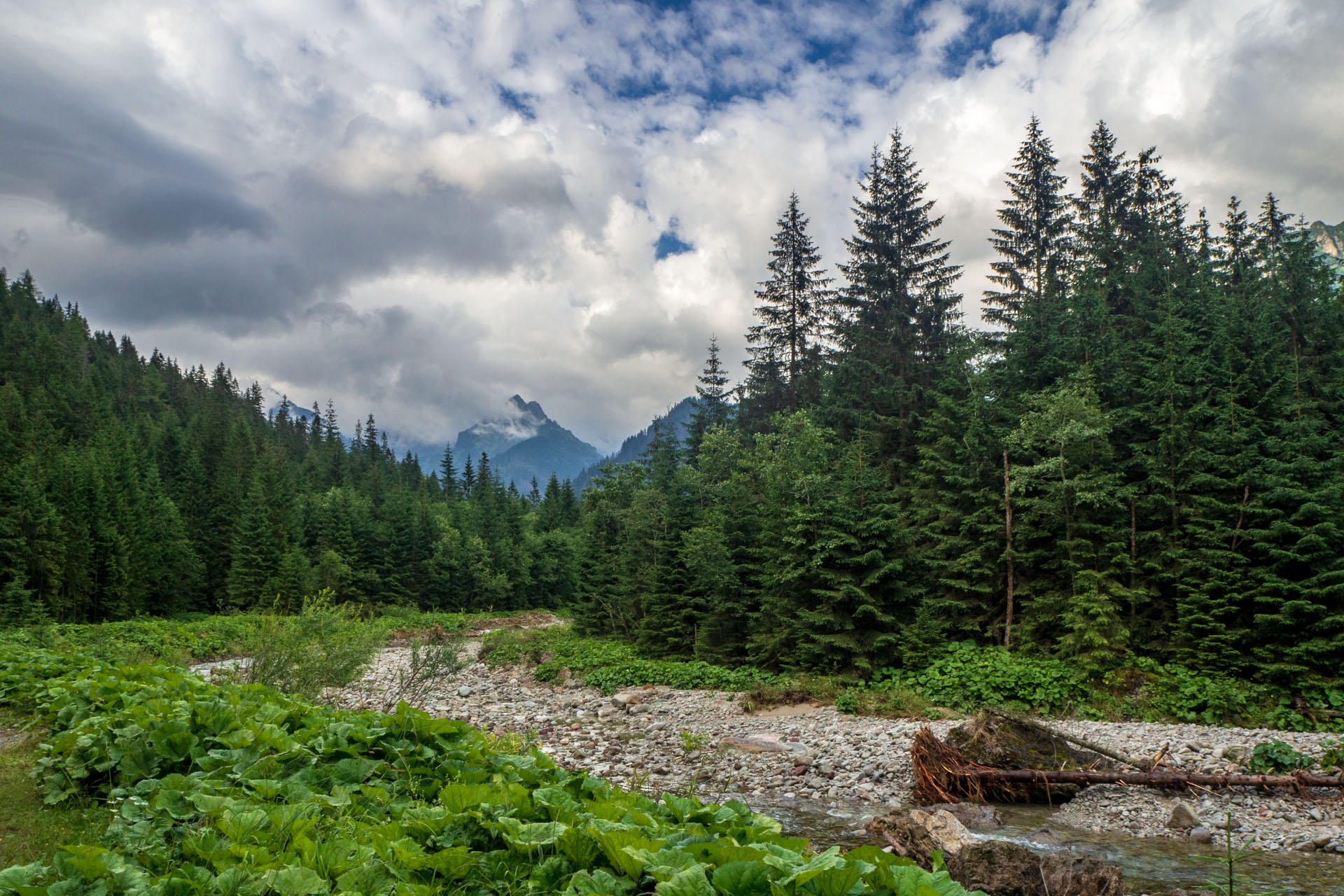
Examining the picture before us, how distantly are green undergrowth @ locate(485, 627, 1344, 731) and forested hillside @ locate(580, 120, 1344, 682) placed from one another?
20.9 inches

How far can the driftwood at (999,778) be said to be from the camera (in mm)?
9523

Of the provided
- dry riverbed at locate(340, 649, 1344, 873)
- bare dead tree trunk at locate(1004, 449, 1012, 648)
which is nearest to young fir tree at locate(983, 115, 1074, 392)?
bare dead tree trunk at locate(1004, 449, 1012, 648)

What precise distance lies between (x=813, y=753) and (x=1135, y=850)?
222 inches

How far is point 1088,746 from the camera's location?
10.4 meters

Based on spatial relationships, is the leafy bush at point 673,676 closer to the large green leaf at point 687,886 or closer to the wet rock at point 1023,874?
the wet rock at point 1023,874

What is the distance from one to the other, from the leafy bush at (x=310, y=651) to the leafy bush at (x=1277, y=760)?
16031 mm

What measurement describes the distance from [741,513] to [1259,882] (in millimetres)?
18247

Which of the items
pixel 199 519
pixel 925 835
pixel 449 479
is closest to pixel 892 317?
pixel 925 835

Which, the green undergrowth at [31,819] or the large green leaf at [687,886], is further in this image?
the green undergrowth at [31,819]

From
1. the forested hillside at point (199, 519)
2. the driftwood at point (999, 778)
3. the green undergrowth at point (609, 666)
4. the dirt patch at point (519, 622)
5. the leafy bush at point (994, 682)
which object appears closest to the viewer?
the driftwood at point (999, 778)

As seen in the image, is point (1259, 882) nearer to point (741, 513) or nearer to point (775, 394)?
point (741, 513)

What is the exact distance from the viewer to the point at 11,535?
3459 cm

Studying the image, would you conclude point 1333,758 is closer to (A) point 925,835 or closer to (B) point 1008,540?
(A) point 925,835

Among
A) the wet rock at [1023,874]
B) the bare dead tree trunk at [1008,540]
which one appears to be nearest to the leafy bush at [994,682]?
the bare dead tree trunk at [1008,540]
